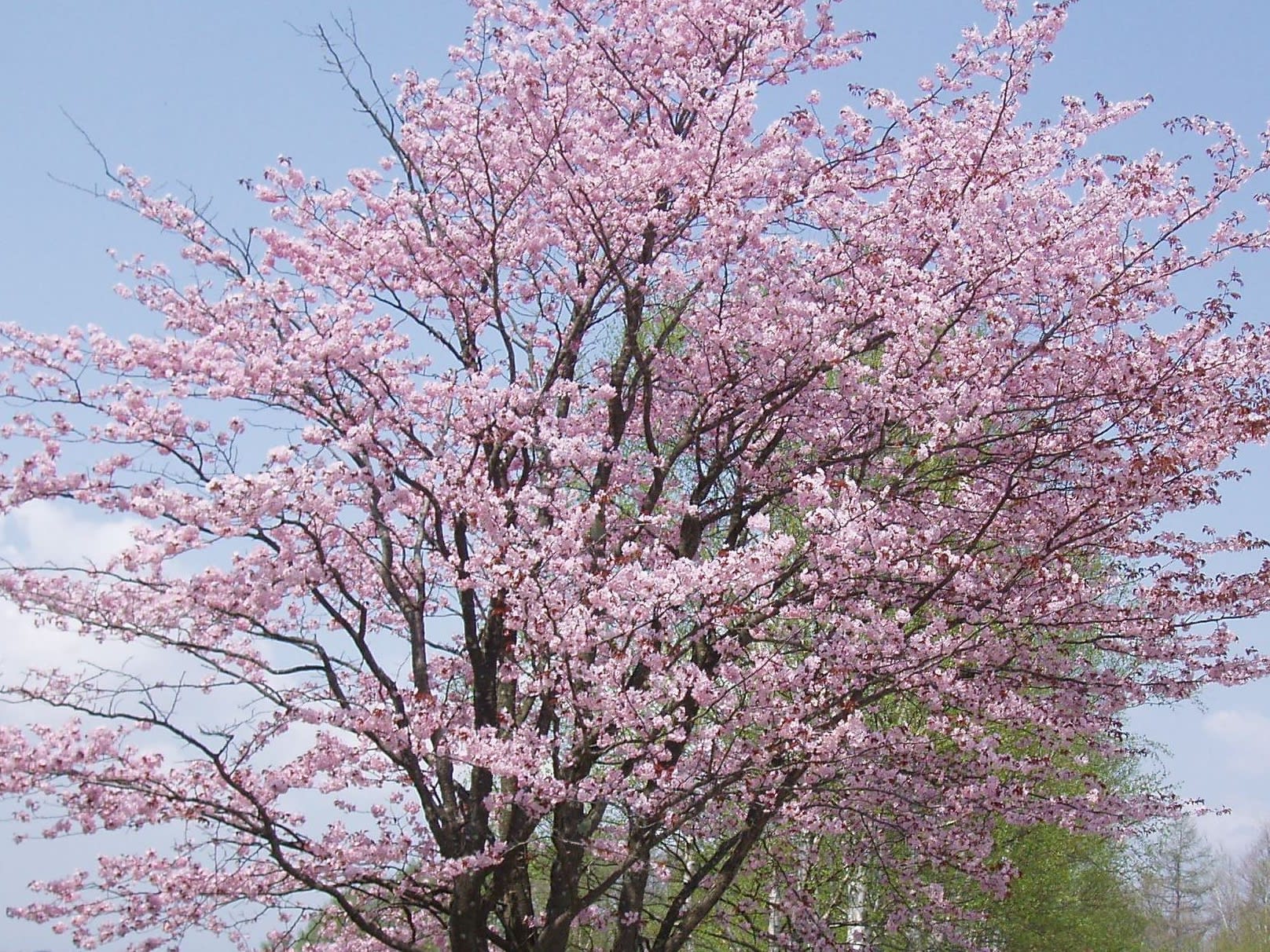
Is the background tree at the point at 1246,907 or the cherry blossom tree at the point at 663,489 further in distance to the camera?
the background tree at the point at 1246,907

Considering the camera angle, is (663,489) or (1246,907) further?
(1246,907)

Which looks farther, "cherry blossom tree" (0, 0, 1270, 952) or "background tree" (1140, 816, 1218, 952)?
"background tree" (1140, 816, 1218, 952)

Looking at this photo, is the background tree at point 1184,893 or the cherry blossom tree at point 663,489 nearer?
the cherry blossom tree at point 663,489

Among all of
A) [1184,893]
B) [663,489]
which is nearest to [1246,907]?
[1184,893]

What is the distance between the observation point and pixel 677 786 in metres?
7.74

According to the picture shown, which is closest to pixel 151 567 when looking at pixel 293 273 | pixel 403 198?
pixel 293 273

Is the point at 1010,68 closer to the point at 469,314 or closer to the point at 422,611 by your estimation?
the point at 469,314

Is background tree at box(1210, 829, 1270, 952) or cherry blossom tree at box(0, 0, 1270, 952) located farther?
background tree at box(1210, 829, 1270, 952)

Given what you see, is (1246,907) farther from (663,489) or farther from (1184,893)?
(663,489)

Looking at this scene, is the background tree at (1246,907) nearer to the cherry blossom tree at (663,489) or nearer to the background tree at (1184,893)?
the background tree at (1184,893)

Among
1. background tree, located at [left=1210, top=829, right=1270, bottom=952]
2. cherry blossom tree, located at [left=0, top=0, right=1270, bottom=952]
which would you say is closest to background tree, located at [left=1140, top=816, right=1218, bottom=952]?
background tree, located at [left=1210, top=829, right=1270, bottom=952]

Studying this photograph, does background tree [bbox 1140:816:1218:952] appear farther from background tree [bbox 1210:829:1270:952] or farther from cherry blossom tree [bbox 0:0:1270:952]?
cherry blossom tree [bbox 0:0:1270:952]

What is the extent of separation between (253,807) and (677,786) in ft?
10.2

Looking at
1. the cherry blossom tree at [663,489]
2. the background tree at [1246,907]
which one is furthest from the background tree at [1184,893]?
the cherry blossom tree at [663,489]
